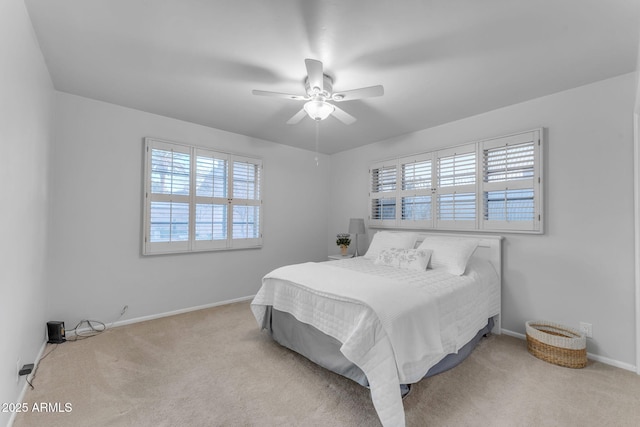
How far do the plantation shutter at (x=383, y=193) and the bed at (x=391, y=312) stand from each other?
3.60 feet

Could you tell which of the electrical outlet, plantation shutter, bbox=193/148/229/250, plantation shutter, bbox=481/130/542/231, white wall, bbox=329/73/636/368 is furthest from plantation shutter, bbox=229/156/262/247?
the electrical outlet

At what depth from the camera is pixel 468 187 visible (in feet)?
10.8

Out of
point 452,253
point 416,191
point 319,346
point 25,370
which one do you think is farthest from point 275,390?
point 416,191

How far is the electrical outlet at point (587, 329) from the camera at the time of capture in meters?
2.47

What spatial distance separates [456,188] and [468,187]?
14cm

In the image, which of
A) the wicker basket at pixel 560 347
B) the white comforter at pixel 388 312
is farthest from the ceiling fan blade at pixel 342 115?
the wicker basket at pixel 560 347

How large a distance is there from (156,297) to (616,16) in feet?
15.4

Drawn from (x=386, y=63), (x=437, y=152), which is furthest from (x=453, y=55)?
(x=437, y=152)

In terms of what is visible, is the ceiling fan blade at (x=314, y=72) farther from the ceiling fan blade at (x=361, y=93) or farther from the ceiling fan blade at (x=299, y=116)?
the ceiling fan blade at (x=299, y=116)

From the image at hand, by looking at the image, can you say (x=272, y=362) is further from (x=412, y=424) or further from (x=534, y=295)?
(x=534, y=295)

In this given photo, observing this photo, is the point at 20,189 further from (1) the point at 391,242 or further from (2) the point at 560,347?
(2) the point at 560,347

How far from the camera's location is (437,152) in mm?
3602

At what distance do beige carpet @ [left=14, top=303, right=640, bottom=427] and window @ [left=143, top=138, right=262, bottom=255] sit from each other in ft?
4.26

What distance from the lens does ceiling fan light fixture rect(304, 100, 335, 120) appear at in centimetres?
237
